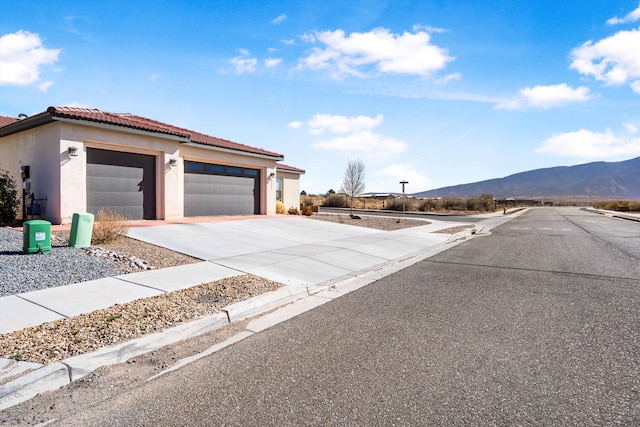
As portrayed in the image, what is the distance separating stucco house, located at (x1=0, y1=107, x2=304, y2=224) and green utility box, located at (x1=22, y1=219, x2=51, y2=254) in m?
5.22

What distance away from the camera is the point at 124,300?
6.07 meters

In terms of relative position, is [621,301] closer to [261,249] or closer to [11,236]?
[261,249]

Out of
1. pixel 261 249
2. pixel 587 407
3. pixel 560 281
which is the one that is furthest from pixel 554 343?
pixel 261 249

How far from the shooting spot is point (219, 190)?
66.0 feet

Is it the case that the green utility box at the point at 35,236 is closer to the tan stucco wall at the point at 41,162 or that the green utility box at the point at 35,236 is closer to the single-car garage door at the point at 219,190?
the tan stucco wall at the point at 41,162

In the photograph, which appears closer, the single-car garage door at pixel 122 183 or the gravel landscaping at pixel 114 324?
the gravel landscaping at pixel 114 324

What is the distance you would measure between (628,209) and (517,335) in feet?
226

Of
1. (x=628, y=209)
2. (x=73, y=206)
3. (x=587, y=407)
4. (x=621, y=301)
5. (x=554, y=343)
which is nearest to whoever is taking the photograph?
(x=587, y=407)

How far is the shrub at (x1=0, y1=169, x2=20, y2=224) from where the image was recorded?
13.2 m

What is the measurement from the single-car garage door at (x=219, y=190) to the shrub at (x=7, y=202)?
627cm

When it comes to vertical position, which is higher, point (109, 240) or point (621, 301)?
point (109, 240)

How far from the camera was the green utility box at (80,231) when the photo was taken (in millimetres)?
9625

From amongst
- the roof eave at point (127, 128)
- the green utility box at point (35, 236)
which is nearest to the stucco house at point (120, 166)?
the roof eave at point (127, 128)

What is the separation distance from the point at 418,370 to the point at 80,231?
897cm
